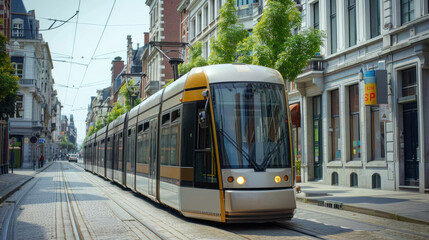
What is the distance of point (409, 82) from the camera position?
59.8ft

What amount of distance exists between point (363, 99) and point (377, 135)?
155cm

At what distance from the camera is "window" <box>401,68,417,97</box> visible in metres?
17.9

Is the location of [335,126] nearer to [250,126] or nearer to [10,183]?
[250,126]

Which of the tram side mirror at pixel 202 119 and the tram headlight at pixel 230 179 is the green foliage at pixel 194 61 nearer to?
the tram side mirror at pixel 202 119

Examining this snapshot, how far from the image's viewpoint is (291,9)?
66.2 feet

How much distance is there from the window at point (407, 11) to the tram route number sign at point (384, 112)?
10.0ft

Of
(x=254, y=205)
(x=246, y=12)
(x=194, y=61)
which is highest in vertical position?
(x=246, y=12)

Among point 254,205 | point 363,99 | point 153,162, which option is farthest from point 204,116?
point 363,99

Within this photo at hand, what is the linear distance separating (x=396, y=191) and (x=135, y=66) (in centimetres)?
7195

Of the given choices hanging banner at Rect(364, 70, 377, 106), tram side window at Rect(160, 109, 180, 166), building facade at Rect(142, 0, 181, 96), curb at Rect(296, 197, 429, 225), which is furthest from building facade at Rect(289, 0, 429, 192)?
building facade at Rect(142, 0, 181, 96)

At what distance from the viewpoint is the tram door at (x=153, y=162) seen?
43.8 feet

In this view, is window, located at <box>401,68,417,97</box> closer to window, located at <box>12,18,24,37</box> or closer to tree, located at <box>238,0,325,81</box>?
tree, located at <box>238,0,325,81</box>

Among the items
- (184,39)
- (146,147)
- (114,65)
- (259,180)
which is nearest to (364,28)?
(146,147)

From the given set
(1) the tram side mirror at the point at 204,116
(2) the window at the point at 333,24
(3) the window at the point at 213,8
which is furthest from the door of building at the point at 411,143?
(3) the window at the point at 213,8
